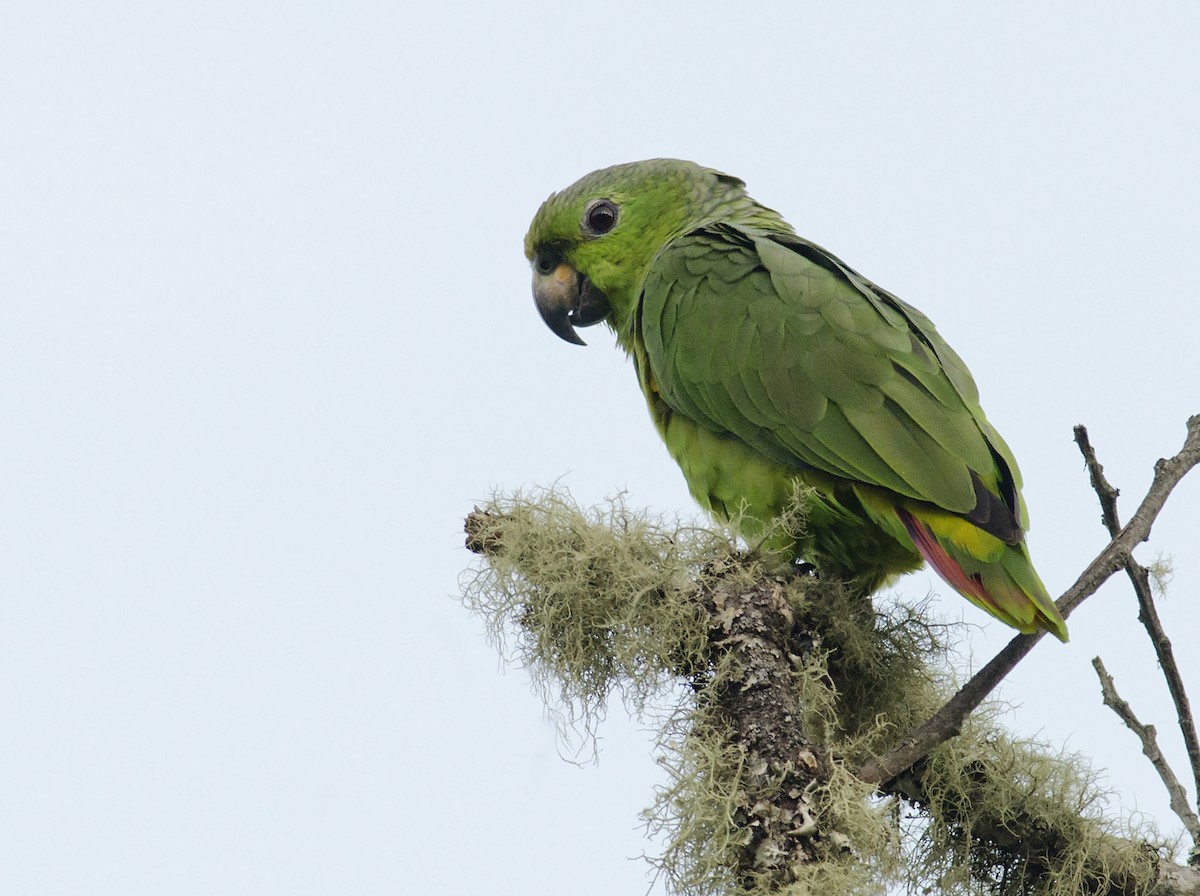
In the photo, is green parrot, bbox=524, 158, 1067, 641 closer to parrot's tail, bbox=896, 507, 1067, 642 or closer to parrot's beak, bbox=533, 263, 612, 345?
parrot's tail, bbox=896, 507, 1067, 642

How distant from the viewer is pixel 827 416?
2.97 m

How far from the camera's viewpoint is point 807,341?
3.10 m

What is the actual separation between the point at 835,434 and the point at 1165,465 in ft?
2.45

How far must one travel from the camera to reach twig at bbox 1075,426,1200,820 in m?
2.38

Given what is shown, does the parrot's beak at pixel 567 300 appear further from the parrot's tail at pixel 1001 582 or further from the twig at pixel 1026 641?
the twig at pixel 1026 641

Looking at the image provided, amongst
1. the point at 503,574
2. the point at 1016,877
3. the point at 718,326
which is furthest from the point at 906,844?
the point at 718,326

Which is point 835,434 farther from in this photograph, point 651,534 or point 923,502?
point 651,534

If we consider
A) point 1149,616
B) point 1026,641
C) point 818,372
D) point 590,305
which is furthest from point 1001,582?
point 590,305

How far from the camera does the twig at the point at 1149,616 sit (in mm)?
2385

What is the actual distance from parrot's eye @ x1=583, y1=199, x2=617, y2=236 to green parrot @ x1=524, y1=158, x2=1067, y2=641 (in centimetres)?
31

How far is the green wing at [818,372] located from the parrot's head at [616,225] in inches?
16.1

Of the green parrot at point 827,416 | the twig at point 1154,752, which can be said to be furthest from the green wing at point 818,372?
the twig at point 1154,752

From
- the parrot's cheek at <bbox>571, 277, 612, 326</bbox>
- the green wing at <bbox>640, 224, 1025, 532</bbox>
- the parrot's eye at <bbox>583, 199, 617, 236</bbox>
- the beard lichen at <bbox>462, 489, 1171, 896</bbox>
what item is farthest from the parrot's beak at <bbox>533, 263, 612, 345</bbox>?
the beard lichen at <bbox>462, 489, 1171, 896</bbox>

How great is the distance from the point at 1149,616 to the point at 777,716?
848 millimetres
